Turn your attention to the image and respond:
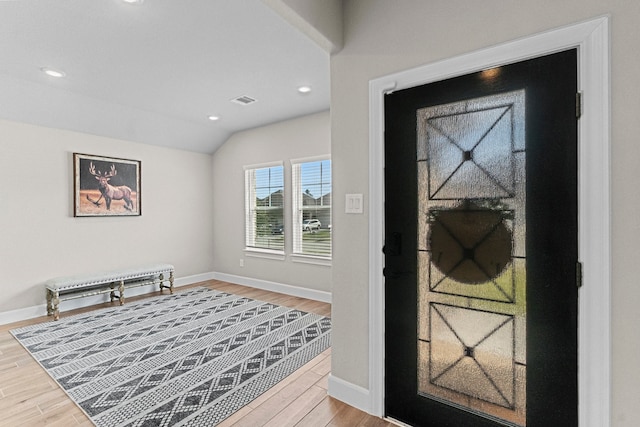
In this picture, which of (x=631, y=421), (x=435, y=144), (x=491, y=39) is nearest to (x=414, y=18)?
(x=491, y=39)

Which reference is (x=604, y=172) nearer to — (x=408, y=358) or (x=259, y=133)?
(x=408, y=358)

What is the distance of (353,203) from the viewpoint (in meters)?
2.00

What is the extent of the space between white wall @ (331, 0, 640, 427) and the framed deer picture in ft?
13.2

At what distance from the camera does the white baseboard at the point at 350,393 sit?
6.45 ft

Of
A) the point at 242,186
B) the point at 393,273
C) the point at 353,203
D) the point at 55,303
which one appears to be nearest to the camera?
the point at 393,273

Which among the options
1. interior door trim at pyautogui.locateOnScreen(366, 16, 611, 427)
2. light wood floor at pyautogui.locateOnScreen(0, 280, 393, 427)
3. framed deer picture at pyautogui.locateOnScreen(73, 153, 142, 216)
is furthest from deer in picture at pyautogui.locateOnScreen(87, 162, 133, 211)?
interior door trim at pyautogui.locateOnScreen(366, 16, 611, 427)

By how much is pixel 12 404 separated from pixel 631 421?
350 cm

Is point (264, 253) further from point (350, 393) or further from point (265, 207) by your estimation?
point (350, 393)

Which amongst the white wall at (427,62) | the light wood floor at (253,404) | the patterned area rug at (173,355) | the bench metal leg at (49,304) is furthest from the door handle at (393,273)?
the bench metal leg at (49,304)

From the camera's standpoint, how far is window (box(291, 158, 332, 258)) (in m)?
4.53

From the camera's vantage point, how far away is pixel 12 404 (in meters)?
2.11

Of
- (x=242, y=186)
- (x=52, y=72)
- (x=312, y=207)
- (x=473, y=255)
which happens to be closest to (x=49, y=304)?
(x=52, y=72)

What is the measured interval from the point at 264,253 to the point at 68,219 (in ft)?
8.98

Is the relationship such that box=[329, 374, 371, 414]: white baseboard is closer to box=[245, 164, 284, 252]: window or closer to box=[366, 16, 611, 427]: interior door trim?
box=[366, 16, 611, 427]: interior door trim
